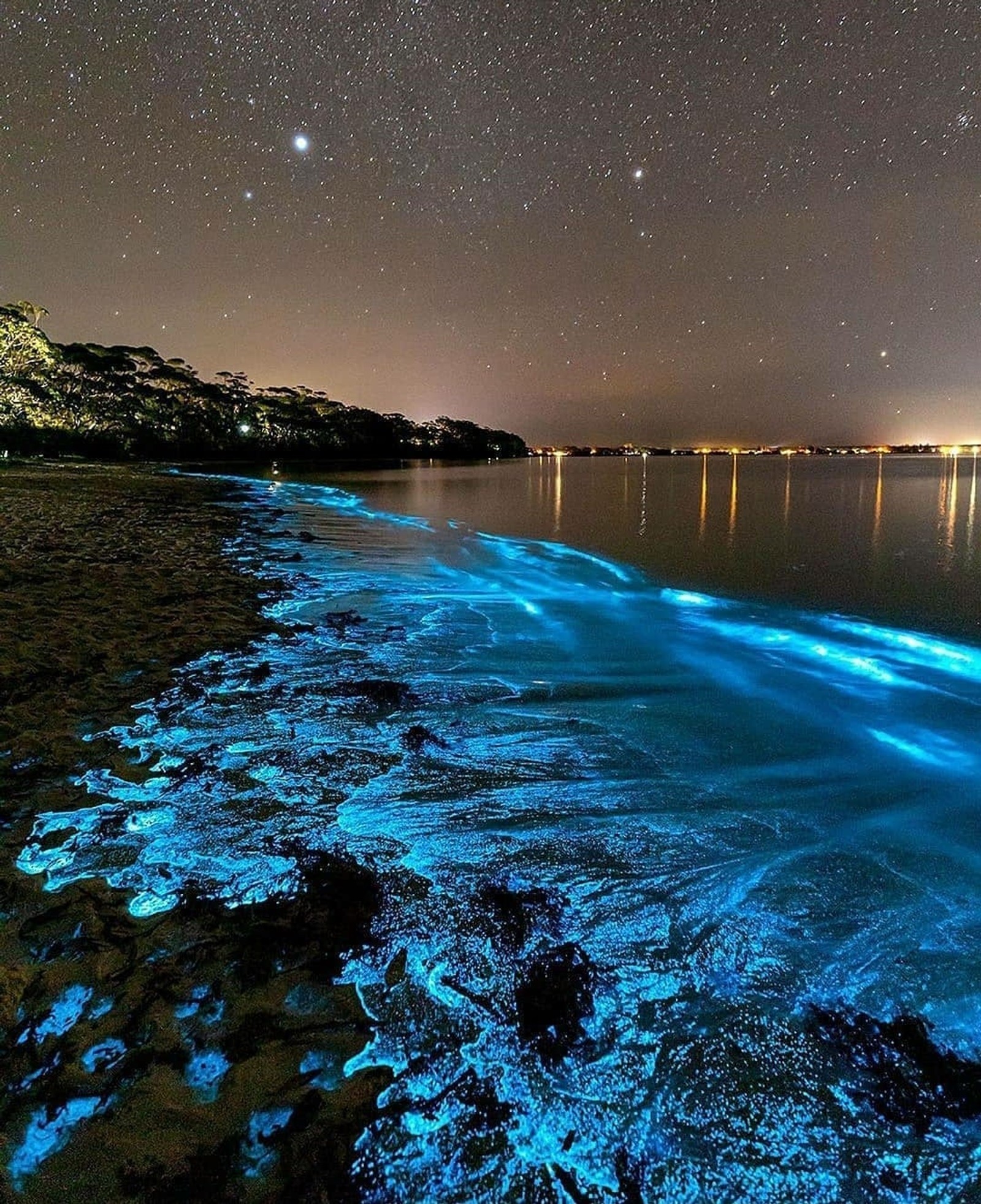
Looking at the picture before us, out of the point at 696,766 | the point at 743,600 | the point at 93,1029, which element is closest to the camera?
the point at 93,1029

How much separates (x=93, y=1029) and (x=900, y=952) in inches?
140

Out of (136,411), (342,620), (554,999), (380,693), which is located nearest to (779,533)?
(342,620)

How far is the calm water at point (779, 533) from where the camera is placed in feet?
41.6

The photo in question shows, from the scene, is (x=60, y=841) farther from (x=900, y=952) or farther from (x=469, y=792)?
(x=900, y=952)

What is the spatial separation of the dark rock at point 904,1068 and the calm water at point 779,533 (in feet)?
31.2

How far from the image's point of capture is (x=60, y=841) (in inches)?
134

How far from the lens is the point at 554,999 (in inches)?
103

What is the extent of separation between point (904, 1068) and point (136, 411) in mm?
84862

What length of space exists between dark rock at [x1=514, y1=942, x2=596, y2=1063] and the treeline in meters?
72.1

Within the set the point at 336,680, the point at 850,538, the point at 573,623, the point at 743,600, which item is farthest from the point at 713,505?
the point at 336,680

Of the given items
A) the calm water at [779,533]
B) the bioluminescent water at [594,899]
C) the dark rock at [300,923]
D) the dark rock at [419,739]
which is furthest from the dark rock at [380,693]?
the calm water at [779,533]

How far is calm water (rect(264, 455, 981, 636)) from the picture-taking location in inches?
499

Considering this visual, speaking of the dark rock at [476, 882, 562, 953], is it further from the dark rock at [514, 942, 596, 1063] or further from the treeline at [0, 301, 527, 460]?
the treeline at [0, 301, 527, 460]

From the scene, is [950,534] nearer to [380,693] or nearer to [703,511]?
[703,511]
